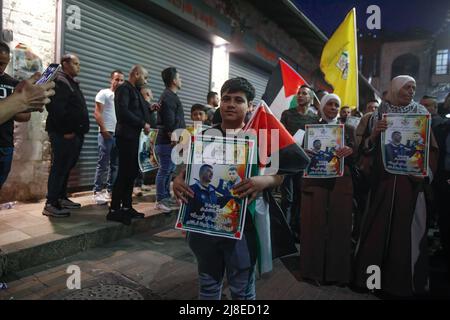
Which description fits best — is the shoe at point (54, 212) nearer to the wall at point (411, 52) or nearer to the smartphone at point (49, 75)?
the smartphone at point (49, 75)

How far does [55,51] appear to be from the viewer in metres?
4.93

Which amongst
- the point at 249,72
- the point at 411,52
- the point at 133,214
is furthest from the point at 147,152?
the point at 411,52

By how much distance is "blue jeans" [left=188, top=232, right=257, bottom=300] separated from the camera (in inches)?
76.0

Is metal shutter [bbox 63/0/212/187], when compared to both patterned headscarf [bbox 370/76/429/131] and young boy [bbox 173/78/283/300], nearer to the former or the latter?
young boy [bbox 173/78/283/300]

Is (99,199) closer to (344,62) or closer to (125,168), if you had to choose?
(125,168)

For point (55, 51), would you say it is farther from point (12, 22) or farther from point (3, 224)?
point (3, 224)

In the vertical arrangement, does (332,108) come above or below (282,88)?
below

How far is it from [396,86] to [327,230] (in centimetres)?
157

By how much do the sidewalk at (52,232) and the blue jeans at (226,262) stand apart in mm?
2096

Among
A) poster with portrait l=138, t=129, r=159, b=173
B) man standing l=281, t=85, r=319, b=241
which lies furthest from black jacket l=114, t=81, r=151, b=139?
man standing l=281, t=85, r=319, b=241

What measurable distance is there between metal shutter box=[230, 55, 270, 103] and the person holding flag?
792cm

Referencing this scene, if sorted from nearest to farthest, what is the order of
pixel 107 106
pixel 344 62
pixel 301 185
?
pixel 301 185 < pixel 107 106 < pixel 344 62

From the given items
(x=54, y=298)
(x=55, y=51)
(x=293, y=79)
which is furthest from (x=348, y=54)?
(x=54, y=298)

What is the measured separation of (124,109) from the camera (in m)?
4.12
